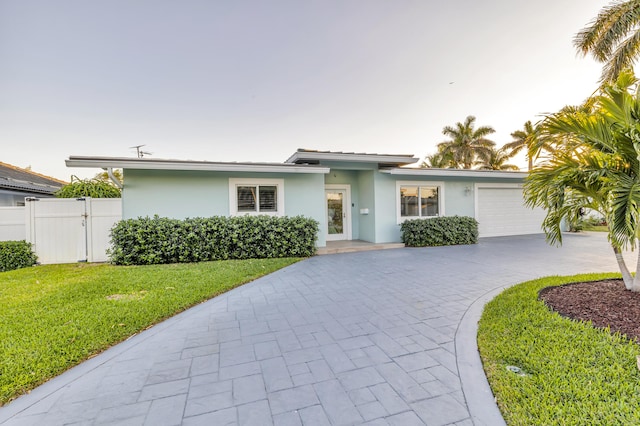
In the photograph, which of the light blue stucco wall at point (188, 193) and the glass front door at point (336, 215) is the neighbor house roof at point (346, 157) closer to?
the light blue stucco wall at point (188, 193)

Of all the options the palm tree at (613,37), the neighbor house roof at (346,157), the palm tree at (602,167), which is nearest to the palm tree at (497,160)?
the palm tree at (613,37)

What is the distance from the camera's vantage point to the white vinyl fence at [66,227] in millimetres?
7793

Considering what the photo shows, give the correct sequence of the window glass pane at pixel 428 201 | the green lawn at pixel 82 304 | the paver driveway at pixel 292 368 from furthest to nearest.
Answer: the window glass pane at pixel 428 201 → the green lawn at pixel 82 304 → the paver driveway at pixel 292 368

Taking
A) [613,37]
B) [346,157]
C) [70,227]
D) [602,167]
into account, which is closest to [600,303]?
[602,167]

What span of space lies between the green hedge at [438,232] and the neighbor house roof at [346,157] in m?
2.47

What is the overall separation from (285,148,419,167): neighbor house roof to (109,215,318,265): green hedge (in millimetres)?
2383

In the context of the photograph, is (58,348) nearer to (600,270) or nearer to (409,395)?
(409,395)

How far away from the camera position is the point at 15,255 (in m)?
7.45

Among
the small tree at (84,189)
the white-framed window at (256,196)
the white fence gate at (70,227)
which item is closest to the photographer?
the white fence gate at (70,227)

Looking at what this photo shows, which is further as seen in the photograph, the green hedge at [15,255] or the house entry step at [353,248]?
the house entry step at [353,248]

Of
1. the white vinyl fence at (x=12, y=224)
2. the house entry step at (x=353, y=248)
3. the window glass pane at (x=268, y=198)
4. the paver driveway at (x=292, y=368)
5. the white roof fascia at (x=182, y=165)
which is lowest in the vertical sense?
the paver driveway at (x=292, y=368)

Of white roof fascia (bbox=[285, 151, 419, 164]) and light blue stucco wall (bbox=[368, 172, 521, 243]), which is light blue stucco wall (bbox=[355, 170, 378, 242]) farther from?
white roof fascia (bbox=[285, 151, 419, 164])

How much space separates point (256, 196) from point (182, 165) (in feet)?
8.34

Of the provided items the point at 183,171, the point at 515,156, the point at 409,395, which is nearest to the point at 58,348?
the point at 409,395
